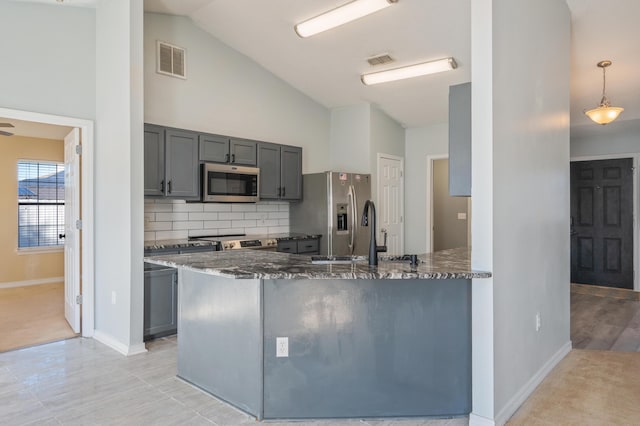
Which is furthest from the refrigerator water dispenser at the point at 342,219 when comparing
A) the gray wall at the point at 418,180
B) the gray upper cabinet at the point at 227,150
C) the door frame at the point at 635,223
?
the door frame at the point at 635,223

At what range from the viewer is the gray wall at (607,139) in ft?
19.9

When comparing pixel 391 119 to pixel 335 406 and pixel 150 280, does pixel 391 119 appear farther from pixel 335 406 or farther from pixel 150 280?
pixel 335 406

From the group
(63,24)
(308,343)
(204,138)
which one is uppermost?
(63,24)

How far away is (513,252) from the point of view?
2539 mm

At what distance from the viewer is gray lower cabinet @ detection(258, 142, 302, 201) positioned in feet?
16.6

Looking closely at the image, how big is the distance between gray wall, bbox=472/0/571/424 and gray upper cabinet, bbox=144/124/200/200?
296cm

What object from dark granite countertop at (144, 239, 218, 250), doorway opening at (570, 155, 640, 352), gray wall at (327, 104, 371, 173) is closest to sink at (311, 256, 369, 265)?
dark granite countertop at (144, 239, 218, 250)

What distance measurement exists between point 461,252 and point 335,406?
1.55 metres

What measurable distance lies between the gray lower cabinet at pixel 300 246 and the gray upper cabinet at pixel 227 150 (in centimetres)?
104

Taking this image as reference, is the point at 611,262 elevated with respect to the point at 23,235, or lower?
lower

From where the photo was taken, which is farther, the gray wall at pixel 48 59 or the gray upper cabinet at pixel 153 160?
the gray upper cabinet at pixel 153 160

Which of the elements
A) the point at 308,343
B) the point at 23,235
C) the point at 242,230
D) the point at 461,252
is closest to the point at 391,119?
the point at 242,230

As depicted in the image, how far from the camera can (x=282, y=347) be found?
238 cm

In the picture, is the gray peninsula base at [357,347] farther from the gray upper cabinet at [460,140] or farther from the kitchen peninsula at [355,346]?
the gray upper cabinet at [460,140]
